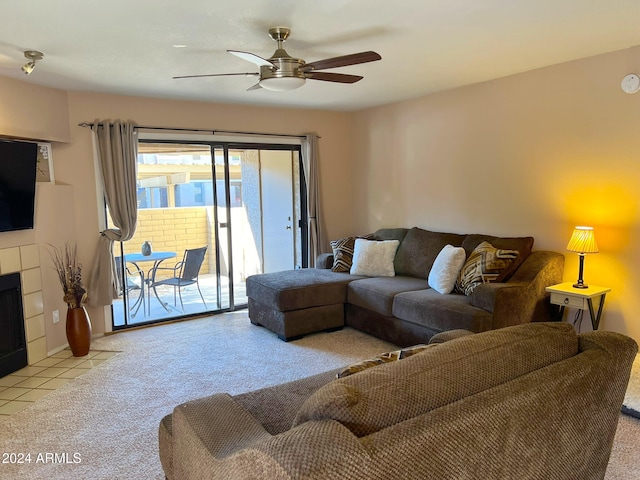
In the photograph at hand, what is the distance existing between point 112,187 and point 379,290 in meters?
2.78

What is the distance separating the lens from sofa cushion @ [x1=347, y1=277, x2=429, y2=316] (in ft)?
13.1

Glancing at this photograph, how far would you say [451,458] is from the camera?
1.16 m

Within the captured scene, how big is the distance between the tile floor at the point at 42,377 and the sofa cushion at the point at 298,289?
1.42 meters

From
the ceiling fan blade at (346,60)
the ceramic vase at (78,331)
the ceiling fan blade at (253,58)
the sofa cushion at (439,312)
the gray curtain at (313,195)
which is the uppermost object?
the ceiling fan blade at (346,60)

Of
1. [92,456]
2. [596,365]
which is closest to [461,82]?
[596,365]

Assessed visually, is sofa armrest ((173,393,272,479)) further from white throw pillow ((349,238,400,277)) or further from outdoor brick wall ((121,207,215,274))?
outdoor brick wall ((121,207,215,274))

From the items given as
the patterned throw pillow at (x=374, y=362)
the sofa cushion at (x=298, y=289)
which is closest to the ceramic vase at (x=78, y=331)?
the sofa cushion at (x=298, y=289)

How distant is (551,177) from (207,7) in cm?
309

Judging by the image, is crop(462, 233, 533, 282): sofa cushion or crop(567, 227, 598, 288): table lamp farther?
crop(462, 233, 533, 282): sofa cushion

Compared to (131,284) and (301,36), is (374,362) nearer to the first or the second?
(301,36)

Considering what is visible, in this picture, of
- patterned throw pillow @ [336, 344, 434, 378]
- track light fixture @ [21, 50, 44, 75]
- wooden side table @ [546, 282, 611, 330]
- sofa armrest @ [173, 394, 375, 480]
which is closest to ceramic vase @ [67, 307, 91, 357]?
track light fixture @ [21, 50, 44, 75]

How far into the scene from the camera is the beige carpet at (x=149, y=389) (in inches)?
93.8

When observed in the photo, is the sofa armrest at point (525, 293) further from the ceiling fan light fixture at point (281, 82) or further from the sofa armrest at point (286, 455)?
the sofa armrest at point (286, 455)

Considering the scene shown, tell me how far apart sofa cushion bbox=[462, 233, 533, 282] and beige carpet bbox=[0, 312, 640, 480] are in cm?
120
